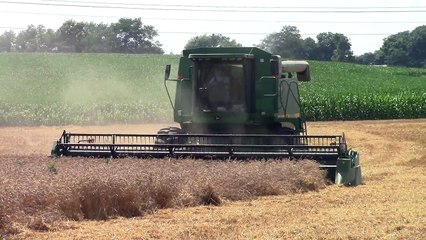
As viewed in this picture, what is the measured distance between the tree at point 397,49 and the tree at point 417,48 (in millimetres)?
835

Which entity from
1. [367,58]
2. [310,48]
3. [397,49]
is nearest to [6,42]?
[310,48]

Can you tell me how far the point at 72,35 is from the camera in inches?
3191

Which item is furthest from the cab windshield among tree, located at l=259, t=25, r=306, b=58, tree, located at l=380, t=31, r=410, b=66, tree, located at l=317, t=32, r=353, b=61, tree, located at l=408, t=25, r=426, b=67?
tree, located at l=380, t=31, r=410, b=66

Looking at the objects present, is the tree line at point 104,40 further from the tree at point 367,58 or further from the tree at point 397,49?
the tree at point 367,58

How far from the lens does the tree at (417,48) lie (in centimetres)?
10888

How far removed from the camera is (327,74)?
59.2 m

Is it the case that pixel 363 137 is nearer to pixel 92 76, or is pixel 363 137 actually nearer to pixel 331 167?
pixel 331 167

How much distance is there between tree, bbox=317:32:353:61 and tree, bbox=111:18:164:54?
965 inches

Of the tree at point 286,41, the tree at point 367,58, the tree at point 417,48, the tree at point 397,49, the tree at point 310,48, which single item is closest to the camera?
the tree at point 286,41

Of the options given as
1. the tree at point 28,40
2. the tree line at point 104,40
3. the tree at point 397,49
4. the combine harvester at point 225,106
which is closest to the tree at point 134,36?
the tree line at point 104,40

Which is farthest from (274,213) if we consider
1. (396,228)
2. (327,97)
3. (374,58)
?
(374,58)

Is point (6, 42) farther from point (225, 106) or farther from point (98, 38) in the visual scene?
point (225, 106)

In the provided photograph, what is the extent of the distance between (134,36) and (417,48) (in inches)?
1865

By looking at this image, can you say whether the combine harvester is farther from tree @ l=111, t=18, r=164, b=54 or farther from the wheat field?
tree @ l=111, t=18, r=164, b=54
